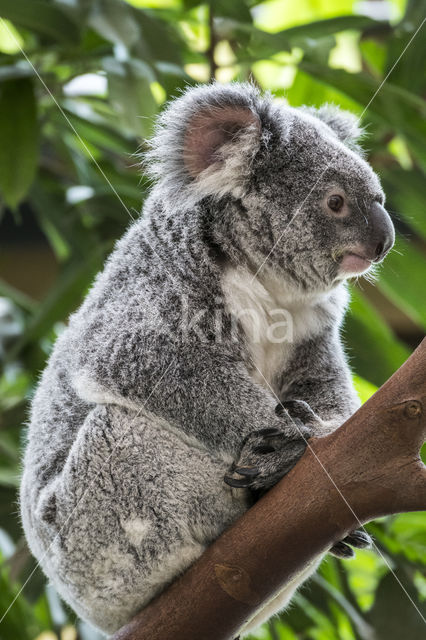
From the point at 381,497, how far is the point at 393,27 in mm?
2029

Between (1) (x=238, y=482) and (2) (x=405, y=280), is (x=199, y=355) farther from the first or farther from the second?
(2) (x=405, y=280)

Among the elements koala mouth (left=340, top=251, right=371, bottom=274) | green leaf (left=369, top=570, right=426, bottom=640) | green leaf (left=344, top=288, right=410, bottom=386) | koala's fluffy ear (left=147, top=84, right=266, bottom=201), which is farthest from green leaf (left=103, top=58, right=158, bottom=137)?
green leaf (left=369, top=570, right=426, bottom=640)

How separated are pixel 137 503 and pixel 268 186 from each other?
790mm

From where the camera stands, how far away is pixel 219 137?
1.84 meters

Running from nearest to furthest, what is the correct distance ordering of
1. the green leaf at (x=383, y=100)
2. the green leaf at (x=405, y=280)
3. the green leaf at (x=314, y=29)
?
the green leaf at (x=405, y=280)
the green leaf at (x=383, y=100)
the green leaf at (x=314, y=29)

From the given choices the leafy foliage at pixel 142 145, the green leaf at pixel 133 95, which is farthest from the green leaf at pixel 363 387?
the green leaf at pixel 133 95

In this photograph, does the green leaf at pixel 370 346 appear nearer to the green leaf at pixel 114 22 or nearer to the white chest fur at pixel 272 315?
the white chest fur at pixel 272 315

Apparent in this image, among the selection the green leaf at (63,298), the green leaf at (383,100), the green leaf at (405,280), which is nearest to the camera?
the green leaf at (405,280)

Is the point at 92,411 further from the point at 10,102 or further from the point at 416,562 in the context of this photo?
the point at 10,102

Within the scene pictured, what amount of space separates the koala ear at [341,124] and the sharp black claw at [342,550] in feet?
3.61

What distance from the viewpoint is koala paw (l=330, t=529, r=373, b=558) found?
159cm

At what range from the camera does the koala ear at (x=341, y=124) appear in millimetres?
2180

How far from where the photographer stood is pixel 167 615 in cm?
160

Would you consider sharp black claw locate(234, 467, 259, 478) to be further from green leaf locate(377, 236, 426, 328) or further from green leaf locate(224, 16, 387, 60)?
green leaf locate(224, 16, 387, 60)
